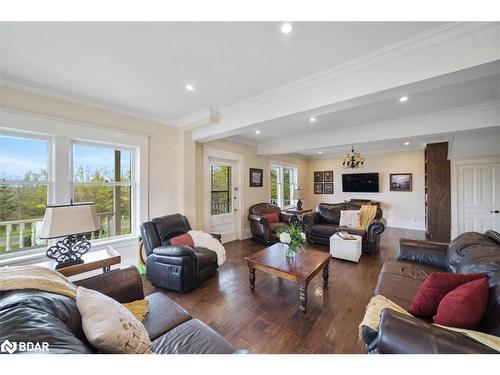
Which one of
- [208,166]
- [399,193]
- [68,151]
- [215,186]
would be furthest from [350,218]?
[68,151]

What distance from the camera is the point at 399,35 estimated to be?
160cm

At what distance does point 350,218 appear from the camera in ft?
14.5

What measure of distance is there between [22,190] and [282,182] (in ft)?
19.1

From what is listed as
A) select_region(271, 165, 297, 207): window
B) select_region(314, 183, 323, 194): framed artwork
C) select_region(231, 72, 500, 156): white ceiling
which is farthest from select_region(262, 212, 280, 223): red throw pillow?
select_region(314, 183, 323, 194): framed artwork

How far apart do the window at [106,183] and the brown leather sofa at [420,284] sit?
11.3 feet

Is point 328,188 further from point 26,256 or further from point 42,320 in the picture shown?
point 42,320

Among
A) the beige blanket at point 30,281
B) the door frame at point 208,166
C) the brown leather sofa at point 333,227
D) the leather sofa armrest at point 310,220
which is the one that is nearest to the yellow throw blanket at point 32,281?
the beige blanket at point 30,281

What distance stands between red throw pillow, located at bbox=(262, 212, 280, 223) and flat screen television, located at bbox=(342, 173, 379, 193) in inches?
138

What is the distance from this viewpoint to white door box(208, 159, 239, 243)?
4.54m

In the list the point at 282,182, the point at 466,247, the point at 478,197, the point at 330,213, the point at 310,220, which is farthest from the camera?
the point at 282,182

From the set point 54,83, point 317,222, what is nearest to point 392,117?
point 317,222

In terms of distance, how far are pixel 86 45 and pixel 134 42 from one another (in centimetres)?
42

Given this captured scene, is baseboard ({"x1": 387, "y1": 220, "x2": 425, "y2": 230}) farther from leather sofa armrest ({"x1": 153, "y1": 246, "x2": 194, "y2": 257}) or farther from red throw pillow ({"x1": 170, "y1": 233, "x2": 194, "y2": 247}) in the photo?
leather sofa armrest ({"x1": 153, "y1": 246, "x2": 194, "y2": 257})
